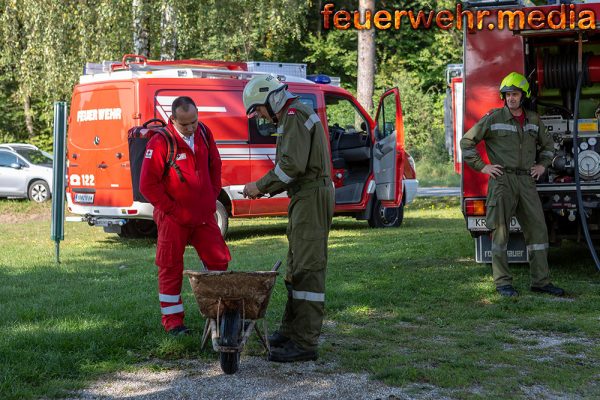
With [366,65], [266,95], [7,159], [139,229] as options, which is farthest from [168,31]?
[266,95]

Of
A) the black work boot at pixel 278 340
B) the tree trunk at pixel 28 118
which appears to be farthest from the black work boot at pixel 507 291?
the tree trunk at pixel 28 118

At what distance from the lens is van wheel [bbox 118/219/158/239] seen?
587 inches

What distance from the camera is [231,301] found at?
19.6 feet

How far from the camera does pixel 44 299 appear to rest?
8469 mm

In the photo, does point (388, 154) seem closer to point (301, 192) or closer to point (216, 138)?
point (216, 138)

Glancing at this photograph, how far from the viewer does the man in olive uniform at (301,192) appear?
620cm

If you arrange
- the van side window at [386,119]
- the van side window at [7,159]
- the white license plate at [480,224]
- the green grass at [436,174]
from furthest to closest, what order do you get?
the green grass at [436,174]
the van side window at [7,159]
the van side window at [386,119]
the white license plate at [480,224]

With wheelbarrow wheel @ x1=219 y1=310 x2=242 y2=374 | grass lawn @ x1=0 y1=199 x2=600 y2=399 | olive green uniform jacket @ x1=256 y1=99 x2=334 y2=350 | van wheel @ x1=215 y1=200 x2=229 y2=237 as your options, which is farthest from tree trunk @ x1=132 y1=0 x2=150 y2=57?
wheelbarrow wheel @ x1=219 y1=310 x2=242 y2=374

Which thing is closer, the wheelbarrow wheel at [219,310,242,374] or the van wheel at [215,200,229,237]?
the wheelbarrow wheel at [219,310,242,374]

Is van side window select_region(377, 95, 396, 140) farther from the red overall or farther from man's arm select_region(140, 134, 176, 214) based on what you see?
man's arm select_region(140, 134, 176, 214)

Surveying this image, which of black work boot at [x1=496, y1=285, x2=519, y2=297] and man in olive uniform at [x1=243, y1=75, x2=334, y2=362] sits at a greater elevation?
man in olive uniform at [x1=243, y1=75, x2=334, y2=362]

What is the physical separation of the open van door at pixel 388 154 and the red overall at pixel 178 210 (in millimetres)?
8025

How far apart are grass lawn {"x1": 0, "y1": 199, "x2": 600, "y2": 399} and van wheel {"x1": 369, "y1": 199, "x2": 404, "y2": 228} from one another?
11.0 feet

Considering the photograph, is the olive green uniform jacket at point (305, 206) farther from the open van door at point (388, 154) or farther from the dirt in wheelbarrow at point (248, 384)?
the open van door at point (388, 154)
